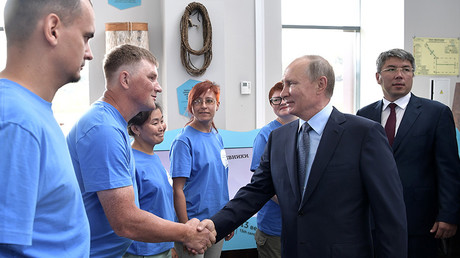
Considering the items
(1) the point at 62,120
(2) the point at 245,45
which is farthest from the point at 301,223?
(1) the point at 62,120

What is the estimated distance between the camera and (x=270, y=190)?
6.93 ft

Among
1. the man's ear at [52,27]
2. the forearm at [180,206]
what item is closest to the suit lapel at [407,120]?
the forearm at [180,206]

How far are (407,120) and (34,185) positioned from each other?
7.15ft

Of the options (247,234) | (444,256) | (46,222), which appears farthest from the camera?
(247,234)

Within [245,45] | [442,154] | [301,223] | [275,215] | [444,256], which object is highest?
[245,45]

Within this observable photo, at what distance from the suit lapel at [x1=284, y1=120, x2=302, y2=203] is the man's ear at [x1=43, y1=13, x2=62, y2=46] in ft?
3.79

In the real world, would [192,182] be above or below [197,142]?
below

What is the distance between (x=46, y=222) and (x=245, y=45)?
12.1 ft

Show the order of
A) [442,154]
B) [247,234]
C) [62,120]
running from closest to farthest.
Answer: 1. [442,154]
2. [247,234]
3. [62,120]

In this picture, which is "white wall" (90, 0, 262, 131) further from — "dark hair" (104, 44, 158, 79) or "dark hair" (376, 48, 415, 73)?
"dark hair" (104, 44, 158, 79)

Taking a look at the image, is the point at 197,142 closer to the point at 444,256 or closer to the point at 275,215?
the point at 275,215

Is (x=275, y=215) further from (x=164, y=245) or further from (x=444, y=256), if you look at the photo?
(x=444, y=256)

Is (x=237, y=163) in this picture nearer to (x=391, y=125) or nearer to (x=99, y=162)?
(x=391, y=125)

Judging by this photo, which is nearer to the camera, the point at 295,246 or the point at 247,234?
the point at 295,246
